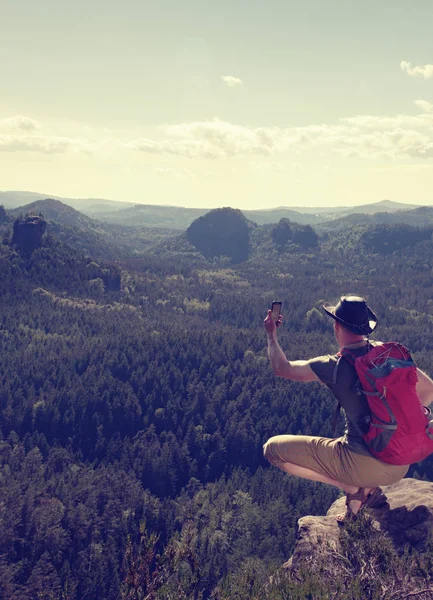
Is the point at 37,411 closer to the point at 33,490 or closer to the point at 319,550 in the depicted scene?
the point at 33,490

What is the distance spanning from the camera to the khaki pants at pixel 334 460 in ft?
39.3

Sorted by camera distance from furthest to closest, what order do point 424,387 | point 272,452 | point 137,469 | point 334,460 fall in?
point 137,469 < point 272,452 < point 334,460 < point 424,387

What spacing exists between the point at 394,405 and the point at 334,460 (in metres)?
2.47

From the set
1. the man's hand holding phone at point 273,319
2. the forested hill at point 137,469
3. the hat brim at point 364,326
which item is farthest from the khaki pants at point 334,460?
the forested hill at point 137,469

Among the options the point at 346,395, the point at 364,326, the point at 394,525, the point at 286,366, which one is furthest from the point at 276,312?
the point at 394,525

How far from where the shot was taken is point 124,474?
13788 cm

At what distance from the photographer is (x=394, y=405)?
35.6ft

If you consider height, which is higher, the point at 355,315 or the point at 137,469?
the point at 355,315

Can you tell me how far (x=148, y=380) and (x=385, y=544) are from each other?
589 feet

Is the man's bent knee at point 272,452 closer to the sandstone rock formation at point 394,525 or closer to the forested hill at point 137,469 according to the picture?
the sandstone rock formation at point 394,525

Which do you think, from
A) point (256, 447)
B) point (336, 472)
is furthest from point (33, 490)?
point (336, 472)

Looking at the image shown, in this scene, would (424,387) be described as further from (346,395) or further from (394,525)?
(394,525)

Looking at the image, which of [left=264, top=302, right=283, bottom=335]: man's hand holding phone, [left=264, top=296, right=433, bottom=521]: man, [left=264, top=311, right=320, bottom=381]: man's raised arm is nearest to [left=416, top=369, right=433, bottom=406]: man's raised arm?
[left=264, top=296, right=433, bottom=521]: man

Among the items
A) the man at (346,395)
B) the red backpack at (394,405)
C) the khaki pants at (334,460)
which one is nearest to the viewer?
the red backpack at (394,405)
